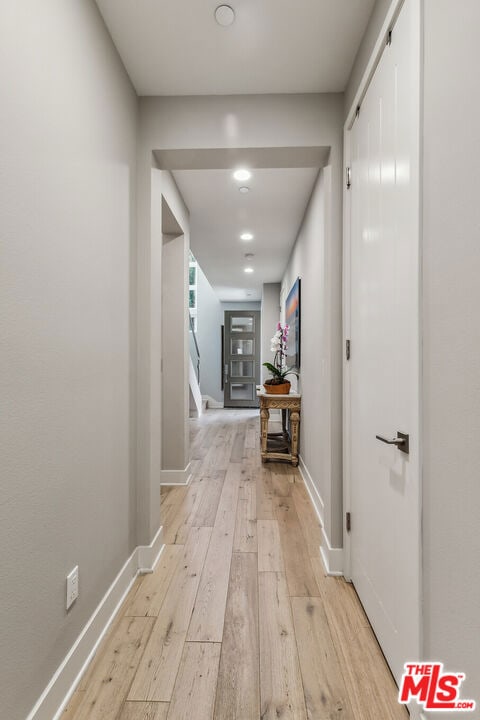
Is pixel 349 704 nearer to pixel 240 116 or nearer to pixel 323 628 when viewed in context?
pixel 323 628

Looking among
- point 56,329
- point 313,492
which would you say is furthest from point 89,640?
point 313,492

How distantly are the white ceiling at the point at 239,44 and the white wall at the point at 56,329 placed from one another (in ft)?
0.49

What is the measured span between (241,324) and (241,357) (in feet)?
2.51

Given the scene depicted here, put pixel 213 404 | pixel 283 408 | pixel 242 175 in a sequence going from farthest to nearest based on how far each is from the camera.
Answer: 1. pixel 213 404
2. pixel 283 408
3. pixel 242 175

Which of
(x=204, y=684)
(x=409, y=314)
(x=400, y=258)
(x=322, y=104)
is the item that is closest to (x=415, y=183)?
(x=400, y=258)

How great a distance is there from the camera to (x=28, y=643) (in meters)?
1.10

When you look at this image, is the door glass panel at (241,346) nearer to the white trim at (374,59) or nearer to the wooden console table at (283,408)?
the wooden console table at (283,408)

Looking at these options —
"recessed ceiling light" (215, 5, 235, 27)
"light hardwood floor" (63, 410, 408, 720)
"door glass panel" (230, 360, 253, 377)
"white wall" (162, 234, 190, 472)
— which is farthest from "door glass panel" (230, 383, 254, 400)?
"recessed ceiling light" (215, 5, 235, 27)

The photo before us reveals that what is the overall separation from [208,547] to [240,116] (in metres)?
2.46

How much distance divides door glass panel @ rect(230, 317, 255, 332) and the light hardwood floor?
654 cm

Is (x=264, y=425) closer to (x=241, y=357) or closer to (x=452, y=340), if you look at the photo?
(x=452, y=340)

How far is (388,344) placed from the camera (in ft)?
4.68

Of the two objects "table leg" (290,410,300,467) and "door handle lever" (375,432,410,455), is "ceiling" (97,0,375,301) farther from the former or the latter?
"table leg" (290,410,300,467)

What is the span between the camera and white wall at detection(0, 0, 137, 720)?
40.8 inches
